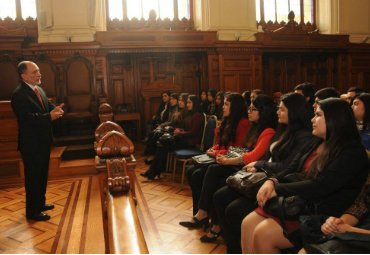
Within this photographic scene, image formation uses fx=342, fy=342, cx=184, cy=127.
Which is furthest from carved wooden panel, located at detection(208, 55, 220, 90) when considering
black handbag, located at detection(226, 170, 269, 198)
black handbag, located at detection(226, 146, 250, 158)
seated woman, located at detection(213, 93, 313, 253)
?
black handbag, located at detection(226, 170, 269, 198)

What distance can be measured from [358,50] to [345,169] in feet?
30.9

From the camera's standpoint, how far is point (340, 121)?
183cm

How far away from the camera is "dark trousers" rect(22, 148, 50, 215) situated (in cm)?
347

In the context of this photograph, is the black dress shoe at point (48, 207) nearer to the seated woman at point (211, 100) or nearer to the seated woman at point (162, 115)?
the seated woman at point (162, 115)

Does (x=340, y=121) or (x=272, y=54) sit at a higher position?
(x=272, y=54)

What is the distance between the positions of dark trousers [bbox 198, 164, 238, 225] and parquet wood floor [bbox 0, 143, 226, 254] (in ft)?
0.88

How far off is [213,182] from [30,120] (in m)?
1.91

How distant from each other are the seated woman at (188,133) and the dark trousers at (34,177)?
1.65 metres

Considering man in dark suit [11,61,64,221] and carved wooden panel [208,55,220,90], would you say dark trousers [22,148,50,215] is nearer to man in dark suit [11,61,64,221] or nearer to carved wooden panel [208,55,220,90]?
man in dark suit [11,61,64,221]

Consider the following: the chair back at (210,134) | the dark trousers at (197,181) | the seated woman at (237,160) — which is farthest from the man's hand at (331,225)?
the chair back at (210,134)

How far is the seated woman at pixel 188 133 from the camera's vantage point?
4.64 m

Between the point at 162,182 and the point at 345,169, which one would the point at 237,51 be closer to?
the point at 162,182

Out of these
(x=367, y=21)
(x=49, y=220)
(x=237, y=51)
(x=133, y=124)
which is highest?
(x=367, y=21)

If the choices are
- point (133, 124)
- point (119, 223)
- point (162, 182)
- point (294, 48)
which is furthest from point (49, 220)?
point (294, 48)
